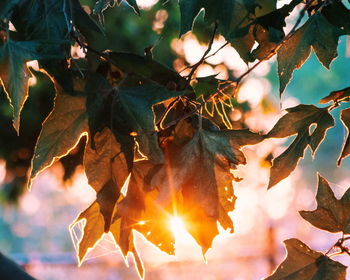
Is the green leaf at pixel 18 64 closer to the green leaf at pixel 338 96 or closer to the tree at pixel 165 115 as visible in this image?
the tree at pixel 165 115

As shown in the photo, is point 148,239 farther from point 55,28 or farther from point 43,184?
point 43,184

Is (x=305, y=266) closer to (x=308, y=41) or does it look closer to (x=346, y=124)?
(x=346, y=124)

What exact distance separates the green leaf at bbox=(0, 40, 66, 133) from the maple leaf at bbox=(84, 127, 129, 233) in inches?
4.1

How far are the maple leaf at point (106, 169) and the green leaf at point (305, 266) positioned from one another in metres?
0.27

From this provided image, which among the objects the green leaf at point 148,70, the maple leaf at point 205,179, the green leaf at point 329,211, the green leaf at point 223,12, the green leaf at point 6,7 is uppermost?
the green leaf at point 6,7

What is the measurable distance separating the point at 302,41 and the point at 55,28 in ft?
1.16

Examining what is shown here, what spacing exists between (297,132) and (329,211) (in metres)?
0.13

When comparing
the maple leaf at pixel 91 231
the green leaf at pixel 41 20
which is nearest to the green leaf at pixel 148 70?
the green leaf at pixel 41 20

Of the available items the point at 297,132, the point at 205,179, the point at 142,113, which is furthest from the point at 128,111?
the point at 297,132

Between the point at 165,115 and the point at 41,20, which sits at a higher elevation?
the point at 41,20

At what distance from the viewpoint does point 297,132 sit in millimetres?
830

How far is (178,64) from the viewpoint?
4.20 meters

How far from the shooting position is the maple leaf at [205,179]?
Result: 764 millimetres

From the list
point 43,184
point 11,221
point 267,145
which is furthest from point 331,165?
point 267,145
